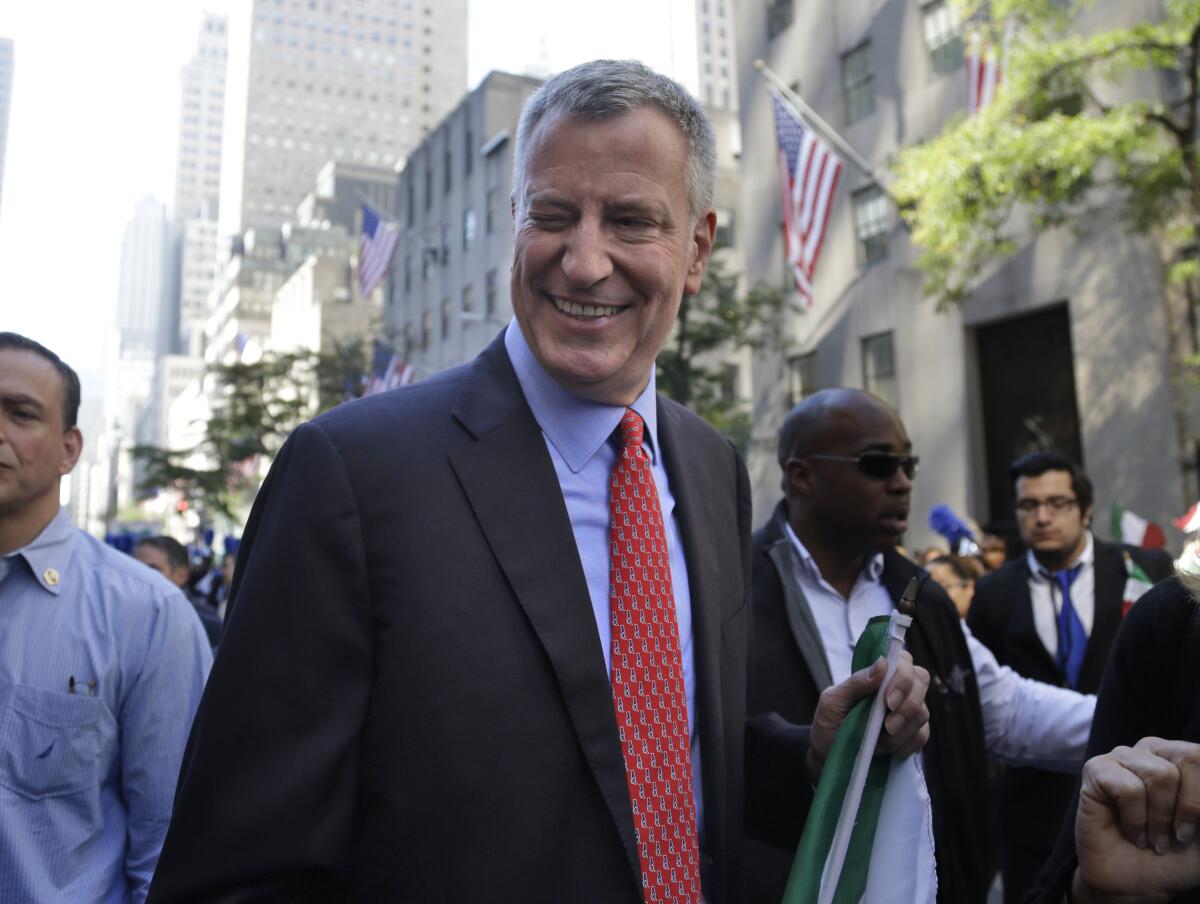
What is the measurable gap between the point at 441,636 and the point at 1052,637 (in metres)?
4.61

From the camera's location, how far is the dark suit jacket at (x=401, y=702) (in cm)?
177

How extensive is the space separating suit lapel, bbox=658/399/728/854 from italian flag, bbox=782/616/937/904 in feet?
0.68

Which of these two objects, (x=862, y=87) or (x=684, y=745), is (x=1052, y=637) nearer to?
(x=684, y=745)

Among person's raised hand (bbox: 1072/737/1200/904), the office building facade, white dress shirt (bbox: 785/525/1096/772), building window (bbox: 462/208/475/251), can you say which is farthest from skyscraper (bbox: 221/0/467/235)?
person's raised hand (bbox: 1072/737/1200/904)

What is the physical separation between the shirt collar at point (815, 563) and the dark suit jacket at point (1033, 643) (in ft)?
5.34

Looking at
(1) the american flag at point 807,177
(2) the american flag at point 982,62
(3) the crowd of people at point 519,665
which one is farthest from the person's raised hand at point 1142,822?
(1) the american flag at point 807,177

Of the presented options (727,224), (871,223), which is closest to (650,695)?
(871,223)

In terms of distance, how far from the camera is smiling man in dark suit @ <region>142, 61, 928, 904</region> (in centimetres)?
181

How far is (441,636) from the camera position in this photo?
1.89 m

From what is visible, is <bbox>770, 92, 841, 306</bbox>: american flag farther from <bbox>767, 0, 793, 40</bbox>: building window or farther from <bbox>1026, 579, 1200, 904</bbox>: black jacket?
<bbox>1026, 579, 1200, 904</bbox>: black jacket

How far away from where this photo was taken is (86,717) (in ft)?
9.93

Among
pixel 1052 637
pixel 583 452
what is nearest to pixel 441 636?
pixel 583 452

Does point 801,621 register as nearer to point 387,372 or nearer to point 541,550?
point 541,550

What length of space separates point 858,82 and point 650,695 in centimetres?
2481
